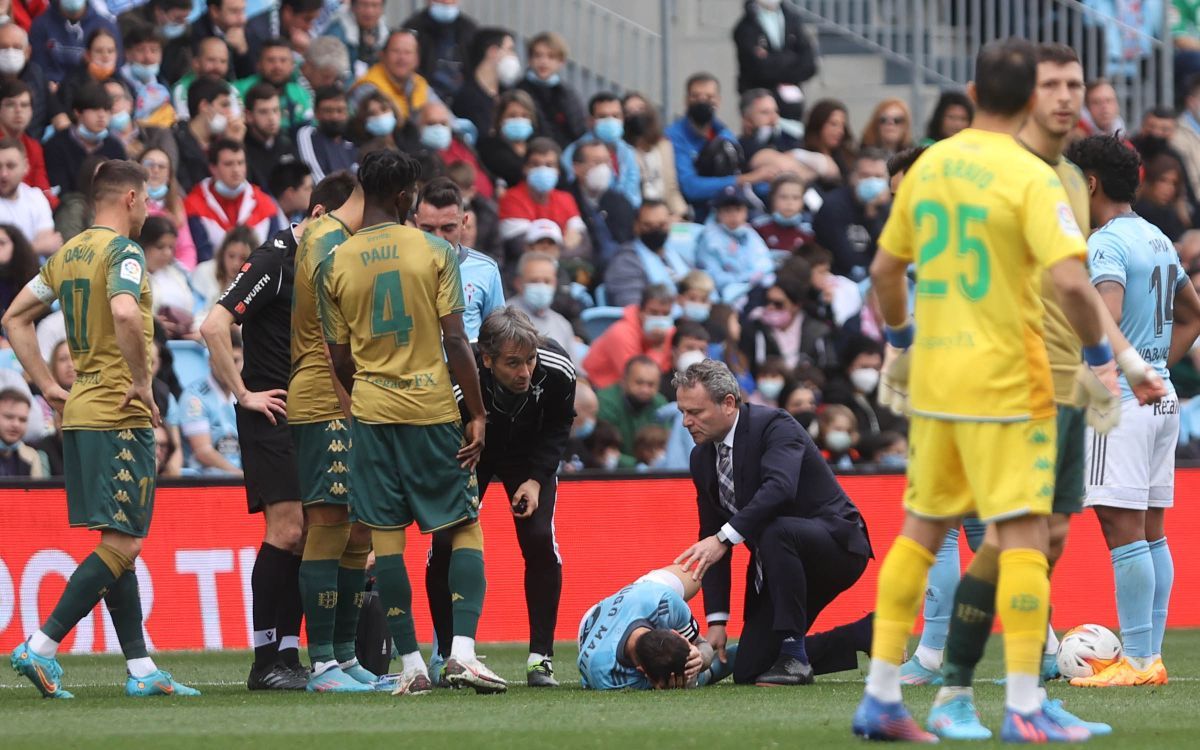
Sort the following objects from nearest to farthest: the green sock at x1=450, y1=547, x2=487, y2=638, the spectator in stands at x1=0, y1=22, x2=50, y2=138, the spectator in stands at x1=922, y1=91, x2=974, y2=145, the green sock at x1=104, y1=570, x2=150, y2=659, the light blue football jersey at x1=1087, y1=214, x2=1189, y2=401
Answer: the green sock at x1=450, y1=547, x2=487, y2=638, the light blue football jersey at x1=1087, y1=214, x2=1189, y2=401, the green sock at x1=104, y1=570, x2=150, y2=659, the spectator in stands at x1=0, y1=22, x2=50, y2=138, the spectator in stands at x1=922, y1=91, x2=974, y2=145

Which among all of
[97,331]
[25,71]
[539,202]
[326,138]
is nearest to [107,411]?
[97,331]

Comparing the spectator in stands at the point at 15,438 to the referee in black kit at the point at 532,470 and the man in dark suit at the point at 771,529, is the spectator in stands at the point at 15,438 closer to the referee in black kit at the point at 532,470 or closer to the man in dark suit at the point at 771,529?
the referee in black kit at the point at 532,470

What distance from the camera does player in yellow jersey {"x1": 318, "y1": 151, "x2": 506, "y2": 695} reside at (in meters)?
8.06

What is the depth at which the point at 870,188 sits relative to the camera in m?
17.3

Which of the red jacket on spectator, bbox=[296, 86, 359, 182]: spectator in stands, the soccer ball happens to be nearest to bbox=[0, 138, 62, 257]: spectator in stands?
bbox=[296, 86, 359, 182]: spectator in stands

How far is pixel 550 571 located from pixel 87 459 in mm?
2128

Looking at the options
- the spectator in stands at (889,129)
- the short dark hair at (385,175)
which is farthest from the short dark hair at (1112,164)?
the spectator in stands at (889,129)

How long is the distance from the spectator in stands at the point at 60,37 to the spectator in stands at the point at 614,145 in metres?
4.27

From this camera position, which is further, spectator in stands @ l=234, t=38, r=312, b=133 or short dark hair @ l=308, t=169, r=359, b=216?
spectator in stands @ l=234, t=38, r=312, b=133

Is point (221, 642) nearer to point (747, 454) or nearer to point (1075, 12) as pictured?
point (747, 454)

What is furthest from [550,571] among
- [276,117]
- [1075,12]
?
[1075,12]

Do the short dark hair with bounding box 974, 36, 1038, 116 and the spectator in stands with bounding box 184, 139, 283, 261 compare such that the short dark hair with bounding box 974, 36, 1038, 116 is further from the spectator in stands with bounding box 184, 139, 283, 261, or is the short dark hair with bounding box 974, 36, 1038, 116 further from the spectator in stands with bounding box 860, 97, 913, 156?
the spectator in stands with bounding box 860, 97, 913, 156

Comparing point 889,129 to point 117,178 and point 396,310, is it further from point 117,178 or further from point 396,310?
point 396,310

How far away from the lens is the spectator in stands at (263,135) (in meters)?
15.0
